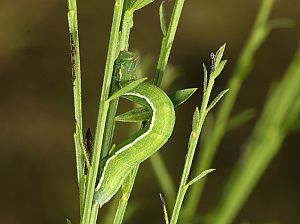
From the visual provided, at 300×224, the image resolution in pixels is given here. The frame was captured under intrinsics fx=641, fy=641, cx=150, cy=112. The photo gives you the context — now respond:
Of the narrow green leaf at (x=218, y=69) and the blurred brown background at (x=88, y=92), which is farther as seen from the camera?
the blurred brown background at (x=88, y=92)

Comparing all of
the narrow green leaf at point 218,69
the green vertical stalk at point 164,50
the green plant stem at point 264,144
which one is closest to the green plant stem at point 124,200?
the green vertical stalk at point 164,50

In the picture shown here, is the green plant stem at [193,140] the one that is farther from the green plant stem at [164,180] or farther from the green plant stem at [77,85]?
the green plant stem at [164,180]

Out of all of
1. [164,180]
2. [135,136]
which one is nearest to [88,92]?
[164,180]

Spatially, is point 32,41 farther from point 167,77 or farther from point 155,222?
point 167,77

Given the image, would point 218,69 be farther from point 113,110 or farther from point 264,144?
point 264,144

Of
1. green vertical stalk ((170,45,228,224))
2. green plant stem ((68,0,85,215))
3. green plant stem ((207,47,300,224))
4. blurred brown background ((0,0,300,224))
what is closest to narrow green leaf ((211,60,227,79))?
green vertical stalk ((170,45,228,224))

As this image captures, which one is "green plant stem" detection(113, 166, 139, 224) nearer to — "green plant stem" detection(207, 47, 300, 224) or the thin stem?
the thin stem
